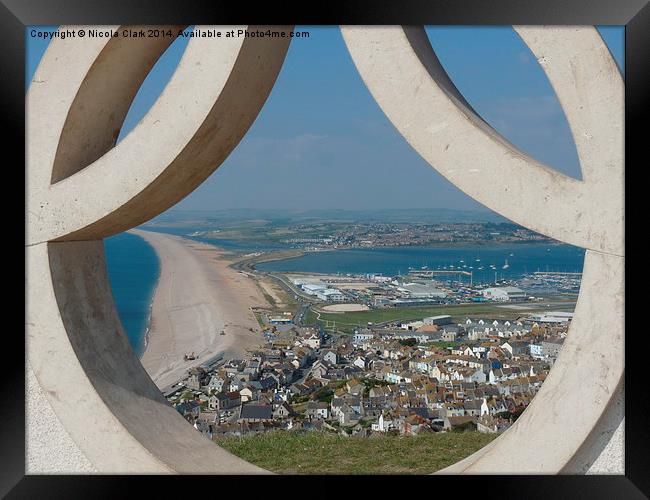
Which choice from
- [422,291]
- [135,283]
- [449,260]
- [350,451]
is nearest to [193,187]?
[350,451]

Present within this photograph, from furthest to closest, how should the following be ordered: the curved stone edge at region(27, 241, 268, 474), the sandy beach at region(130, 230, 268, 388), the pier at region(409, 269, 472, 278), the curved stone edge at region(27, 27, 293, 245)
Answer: the pier at region(409, 269, 472, 278) < the sandy beach at region(130, 230, 268, 388) < the curved stone edge at region(27, 241, 268, 474) < the curved stone edge at region(27, 27, 293, 245)

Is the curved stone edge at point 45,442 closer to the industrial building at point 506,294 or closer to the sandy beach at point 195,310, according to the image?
the sandy beach at point 195,310

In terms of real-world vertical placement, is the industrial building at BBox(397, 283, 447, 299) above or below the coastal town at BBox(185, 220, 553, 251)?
below

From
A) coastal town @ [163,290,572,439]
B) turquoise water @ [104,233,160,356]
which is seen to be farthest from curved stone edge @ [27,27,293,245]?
turquoise water @ [104,233,160,356]

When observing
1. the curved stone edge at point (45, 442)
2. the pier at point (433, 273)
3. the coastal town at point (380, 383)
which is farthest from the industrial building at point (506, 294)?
the curved stone edge at point (45, 442)

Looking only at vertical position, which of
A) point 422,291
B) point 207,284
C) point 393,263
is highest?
point 393,263

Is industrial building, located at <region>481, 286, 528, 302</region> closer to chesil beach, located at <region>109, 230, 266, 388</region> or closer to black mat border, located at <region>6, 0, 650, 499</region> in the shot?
chesil beach, located at <region>109, 230, 266, 388</region>

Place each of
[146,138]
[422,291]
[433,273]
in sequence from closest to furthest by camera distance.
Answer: [146,138] → [422,291] → [433,273]

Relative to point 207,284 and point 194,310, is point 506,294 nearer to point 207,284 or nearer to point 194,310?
point 194,310
